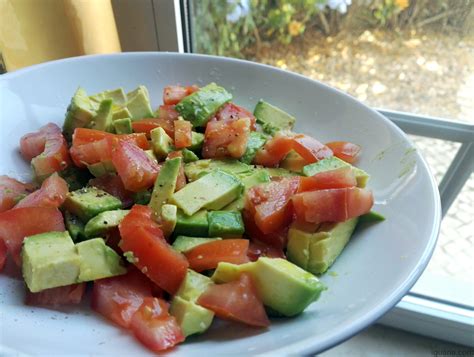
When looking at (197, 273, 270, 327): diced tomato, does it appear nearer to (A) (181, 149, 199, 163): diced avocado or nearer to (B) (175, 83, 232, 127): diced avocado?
(A) (181, 149, 199, 163): diced avocado

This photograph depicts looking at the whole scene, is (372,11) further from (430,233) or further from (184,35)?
(430,233)

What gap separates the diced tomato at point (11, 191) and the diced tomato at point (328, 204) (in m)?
0.51

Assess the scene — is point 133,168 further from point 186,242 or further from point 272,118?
point 272,118

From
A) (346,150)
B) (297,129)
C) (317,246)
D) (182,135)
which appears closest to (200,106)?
(182,135)

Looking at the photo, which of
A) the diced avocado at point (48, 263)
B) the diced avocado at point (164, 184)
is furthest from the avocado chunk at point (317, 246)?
the diced avocado at point (48, 263)

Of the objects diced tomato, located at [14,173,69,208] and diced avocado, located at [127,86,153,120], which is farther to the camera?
diced avocado, located at [127,86,153,120]

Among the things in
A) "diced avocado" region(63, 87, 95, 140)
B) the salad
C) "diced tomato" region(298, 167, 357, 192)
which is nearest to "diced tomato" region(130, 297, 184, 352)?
the salad

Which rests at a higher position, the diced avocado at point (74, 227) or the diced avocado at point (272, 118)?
the diced avocado at point (272, 118)

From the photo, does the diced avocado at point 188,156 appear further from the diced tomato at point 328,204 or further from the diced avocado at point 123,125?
the diced tomato at point 328,204

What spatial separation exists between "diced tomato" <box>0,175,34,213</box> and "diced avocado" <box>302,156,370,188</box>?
0.54 m

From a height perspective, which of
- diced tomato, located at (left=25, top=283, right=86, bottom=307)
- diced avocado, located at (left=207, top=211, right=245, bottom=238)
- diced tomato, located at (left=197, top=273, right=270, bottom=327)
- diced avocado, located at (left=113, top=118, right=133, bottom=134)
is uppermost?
diced avocado, located at (left=113, top=118, right=133, bottom=134)

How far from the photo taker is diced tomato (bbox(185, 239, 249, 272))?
803 mm

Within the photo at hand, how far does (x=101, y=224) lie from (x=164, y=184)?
0.14m

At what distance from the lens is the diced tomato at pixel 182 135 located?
102 cm
